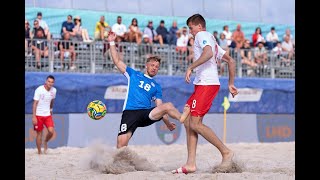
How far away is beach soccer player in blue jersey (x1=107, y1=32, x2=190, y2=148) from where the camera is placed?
8.45 meters

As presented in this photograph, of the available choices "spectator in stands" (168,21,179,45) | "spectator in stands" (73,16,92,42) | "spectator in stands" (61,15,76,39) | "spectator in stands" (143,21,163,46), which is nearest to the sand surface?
"spectator in stands" (61,15,76,39)

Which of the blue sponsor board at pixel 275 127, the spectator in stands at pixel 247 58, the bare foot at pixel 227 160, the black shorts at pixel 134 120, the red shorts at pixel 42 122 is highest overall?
the spectator in stands at pixel 247 58

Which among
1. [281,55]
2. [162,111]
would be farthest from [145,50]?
[162,111]

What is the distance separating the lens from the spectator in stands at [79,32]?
16406 millimetres

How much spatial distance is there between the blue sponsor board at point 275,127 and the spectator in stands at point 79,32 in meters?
5.12

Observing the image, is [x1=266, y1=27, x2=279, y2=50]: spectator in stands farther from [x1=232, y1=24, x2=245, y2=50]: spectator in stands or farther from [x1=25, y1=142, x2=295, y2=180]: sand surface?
[x1=25, y1=142, x2=295, y2=180]: sand surface

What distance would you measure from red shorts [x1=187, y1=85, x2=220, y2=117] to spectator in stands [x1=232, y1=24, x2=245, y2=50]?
1101 cm

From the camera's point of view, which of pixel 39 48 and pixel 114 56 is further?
pixel 39 48

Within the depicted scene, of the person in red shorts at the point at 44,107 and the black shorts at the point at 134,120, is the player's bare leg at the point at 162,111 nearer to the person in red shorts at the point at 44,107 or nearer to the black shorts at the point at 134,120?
the black shorts at the point at 134,120

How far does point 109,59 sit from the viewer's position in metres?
16.5

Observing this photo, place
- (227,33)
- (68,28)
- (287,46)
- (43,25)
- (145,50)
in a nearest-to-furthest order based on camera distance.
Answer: (43,25)
(68,28)
(145,50)
(227,33)
(287,46)

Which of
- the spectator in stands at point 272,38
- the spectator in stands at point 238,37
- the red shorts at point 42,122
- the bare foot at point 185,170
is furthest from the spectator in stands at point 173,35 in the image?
the bare foot at point 185,170

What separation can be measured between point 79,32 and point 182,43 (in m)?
2.93

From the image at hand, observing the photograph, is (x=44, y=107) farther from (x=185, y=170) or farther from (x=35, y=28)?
(x=185, y=170)
